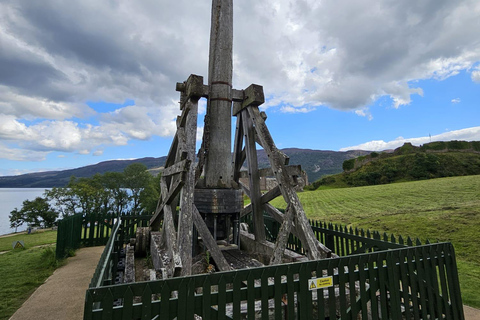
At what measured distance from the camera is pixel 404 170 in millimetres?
52375

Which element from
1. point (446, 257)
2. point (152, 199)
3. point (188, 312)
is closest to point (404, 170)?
point (152, 199)

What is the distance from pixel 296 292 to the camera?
310cm

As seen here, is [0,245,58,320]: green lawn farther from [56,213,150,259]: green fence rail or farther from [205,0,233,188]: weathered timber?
[205,0,233,188]: weathered timber

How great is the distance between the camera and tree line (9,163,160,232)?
46.9 metres

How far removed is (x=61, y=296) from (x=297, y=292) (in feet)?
17.7

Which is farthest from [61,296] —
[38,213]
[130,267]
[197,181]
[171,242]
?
[38,213]

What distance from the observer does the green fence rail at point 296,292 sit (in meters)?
2.36

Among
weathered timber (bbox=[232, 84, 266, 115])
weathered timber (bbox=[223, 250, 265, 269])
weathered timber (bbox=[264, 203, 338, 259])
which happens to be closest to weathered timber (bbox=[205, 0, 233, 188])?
weathered timber (bbox=[232, 84, 266, 115])

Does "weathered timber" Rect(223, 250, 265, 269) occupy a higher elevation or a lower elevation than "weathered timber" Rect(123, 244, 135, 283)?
higher

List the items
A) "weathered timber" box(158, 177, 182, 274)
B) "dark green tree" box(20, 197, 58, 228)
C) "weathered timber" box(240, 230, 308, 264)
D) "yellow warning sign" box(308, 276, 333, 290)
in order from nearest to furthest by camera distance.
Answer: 1. "yellow warning sign" box(308, 276, 333, 290)
2. "weathered timber" box(158, 177, 182, 274)
3. "weathered timber" box(240, 230, 308, 264)
4. "dark green tree" box(20, 197, 58, 228)

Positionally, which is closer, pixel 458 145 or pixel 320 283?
pixel 320 283

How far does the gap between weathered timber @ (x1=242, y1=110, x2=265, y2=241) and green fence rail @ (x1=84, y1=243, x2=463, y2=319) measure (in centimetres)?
308

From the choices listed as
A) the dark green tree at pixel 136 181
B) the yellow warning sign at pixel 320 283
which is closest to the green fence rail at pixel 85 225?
the yellow warning sign at pixel 320 283

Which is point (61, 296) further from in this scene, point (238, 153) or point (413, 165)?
point (413, 165)
